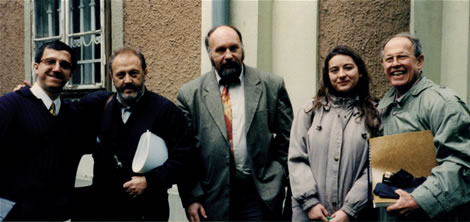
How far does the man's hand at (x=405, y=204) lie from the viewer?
2.61 meters

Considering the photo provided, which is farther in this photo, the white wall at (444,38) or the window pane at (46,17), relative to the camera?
the window pane at (46,17)

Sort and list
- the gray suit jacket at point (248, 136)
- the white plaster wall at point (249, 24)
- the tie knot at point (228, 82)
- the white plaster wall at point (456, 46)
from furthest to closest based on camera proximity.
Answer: the white plaster wall at point (249, 24) → the white plaster wall at point (456, 46) → the tie knot at point (228, 82) → the gray suit jacket at point (248, 136)

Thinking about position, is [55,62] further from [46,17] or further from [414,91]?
[46,17]

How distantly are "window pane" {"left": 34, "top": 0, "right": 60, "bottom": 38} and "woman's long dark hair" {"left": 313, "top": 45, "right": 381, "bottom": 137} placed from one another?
5.34 metres

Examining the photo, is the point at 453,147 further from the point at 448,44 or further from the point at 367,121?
the point at 448,44

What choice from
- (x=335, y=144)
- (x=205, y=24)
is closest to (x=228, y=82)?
(x=335, y=144)

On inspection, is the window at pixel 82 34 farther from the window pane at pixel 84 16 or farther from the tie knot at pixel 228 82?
the tie knot at pixel 228 82

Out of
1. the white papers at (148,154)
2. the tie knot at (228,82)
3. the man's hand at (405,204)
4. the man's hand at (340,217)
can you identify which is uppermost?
the tie knot at (228,82)

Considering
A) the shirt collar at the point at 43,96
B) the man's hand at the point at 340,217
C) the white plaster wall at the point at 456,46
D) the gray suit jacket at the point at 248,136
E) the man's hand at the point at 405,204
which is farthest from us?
the white plaster wall at the point at 456,46

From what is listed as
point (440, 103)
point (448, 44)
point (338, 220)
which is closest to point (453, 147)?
point (440, 103)

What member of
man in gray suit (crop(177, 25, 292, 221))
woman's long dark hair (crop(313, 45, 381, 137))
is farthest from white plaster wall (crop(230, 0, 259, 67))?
woman's long dark hair (crop(313, 45, 381, 137))

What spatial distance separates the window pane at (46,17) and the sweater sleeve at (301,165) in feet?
17.4

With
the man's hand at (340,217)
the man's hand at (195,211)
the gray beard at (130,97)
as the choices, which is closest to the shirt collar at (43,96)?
the gray beard at (130,97)

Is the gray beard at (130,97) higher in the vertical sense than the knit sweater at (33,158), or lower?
higher
